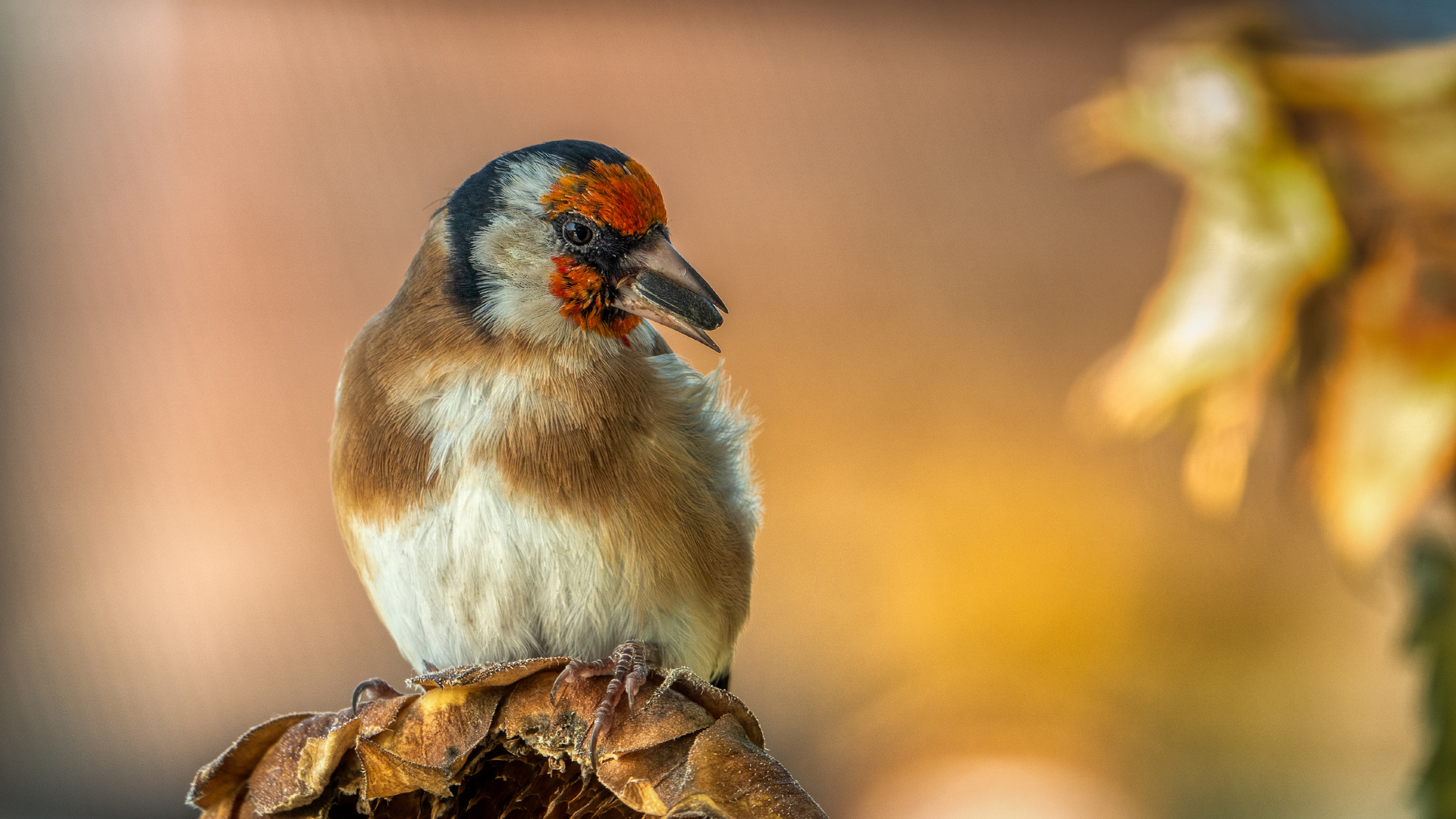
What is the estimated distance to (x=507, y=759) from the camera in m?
0.67

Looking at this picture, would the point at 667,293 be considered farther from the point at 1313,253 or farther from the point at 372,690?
the point at 1313,253

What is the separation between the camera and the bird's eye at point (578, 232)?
2.75 ft

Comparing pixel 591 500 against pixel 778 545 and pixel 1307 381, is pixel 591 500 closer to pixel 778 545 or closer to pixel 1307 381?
pixel 1307 381

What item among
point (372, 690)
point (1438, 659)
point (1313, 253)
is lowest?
point (372, 690)

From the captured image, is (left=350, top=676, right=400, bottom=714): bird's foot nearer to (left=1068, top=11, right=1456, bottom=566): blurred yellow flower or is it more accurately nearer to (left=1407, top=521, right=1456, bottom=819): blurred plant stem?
(left=1407, top=521, right=1456, bottom=819): blurred plant stem

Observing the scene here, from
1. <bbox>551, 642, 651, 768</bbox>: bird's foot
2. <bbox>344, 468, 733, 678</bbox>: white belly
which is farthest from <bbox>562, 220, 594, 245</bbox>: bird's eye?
<bbox>551, 642, 651, 768</bbox>: bird's foot

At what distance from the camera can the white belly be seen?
81cm

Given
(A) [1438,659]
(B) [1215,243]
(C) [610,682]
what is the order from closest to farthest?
1. (C) [610,682]
2. (A) [1438,659]
3. (B) [1215,243]

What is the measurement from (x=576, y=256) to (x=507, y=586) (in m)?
0.23

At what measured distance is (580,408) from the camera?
840 millimetres

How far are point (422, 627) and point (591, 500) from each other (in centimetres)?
16

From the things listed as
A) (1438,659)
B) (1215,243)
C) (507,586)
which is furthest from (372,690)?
(1215,243)

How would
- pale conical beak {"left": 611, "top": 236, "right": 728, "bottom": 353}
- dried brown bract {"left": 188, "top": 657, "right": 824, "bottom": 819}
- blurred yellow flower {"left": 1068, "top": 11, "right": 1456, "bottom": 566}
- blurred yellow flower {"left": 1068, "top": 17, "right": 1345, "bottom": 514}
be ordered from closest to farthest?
dried brown bract {"left": 188, "top": 657, "right": 824, "bottom": 819}, pale conical beak {"left": 611, "top": 236, "right": 728, "bottom": 353}, blurred yellow flower {"left": 1068, "top": 11, "right": 1456, "bottom": 566}, blurred yellow flower {"left": 1068, "top": 17, "right": 1345, "bottom": 514}

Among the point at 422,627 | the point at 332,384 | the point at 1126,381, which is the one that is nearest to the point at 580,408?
the point at 422,627
